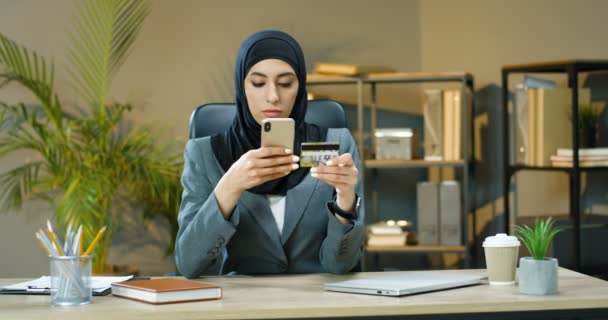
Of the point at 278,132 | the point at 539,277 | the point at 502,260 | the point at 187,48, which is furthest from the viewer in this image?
the point at 187,48

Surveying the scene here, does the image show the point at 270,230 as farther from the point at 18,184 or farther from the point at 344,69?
the point at 18,184

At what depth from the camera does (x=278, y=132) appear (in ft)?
6.06

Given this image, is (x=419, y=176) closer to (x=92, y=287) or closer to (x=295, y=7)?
(x=295, y=7)

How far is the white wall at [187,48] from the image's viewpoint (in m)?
4.19

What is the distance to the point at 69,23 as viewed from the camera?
4.20m

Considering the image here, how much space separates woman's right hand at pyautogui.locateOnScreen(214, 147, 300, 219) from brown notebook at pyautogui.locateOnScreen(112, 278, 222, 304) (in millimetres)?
322

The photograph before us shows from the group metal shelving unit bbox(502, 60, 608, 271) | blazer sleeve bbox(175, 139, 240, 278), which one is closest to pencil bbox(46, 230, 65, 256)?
blazer sleeve bbox(175, 139, 240, 278)

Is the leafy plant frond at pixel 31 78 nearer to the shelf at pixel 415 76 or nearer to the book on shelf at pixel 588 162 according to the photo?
the shelf at pixel 415 76

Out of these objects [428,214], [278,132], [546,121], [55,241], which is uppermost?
[546,121]

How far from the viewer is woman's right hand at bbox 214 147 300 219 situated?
1.87 metres

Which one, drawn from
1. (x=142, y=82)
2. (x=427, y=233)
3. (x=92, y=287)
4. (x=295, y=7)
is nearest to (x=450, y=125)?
(x=427, y=233)

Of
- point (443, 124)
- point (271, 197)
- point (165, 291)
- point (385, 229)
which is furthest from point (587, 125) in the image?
point (165, 291)

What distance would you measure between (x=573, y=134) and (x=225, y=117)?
6.32 ft

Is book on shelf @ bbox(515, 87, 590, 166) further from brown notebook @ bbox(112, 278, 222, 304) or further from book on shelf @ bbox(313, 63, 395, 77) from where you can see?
brown notebook @ bbox(112, 278, 222, 304)
